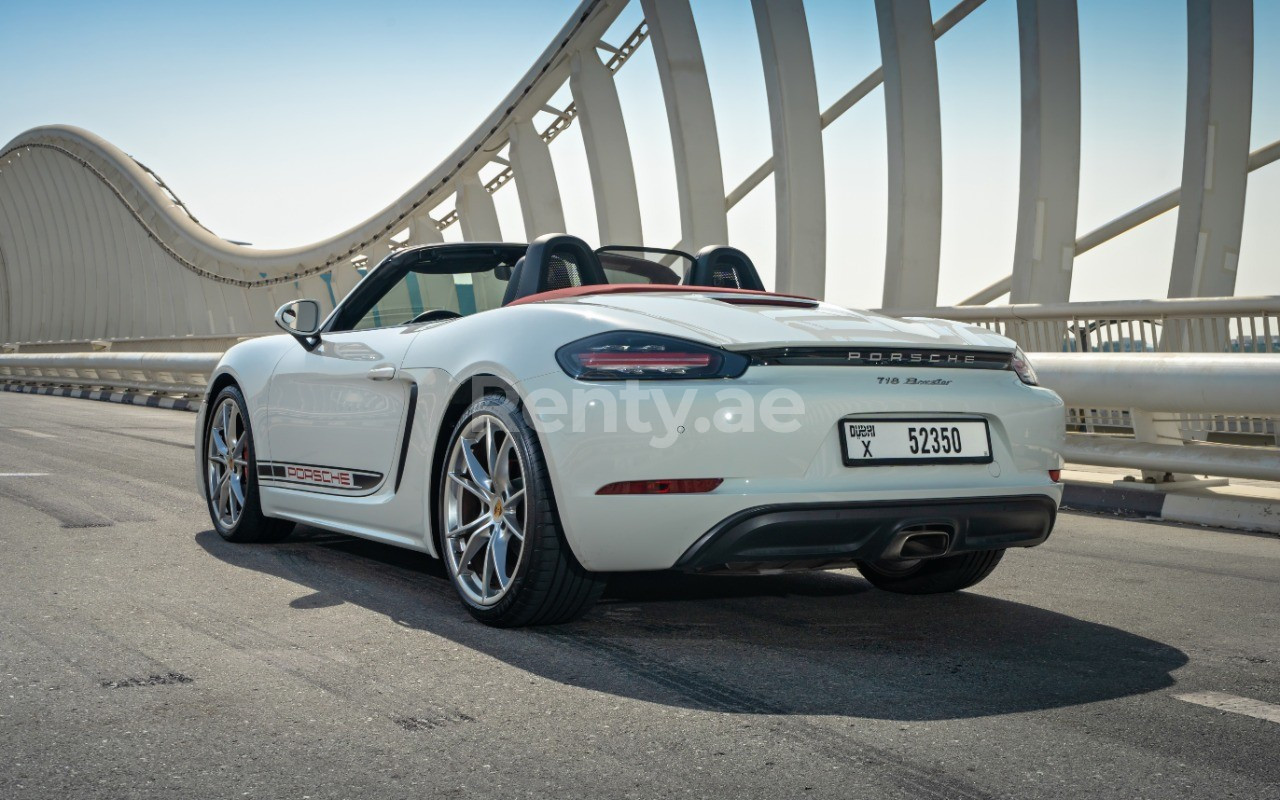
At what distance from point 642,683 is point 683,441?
0.67 metres

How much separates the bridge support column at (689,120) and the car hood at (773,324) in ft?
44.8

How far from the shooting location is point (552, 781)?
2.79m

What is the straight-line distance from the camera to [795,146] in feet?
54.6

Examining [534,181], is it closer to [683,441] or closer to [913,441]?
[913,441]

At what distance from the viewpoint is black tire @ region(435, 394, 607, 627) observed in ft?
13.3

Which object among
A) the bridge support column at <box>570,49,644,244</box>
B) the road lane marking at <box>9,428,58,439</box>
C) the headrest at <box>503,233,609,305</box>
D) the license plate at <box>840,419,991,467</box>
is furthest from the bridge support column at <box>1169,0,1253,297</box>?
the road lane marking at <box>9,428,58,439</box>

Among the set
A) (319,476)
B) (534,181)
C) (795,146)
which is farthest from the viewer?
(534,181)

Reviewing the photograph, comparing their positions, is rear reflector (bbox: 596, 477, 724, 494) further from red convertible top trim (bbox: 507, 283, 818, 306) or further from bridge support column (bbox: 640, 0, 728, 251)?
bridge support column (bbox: 640, 0, 728, 251)

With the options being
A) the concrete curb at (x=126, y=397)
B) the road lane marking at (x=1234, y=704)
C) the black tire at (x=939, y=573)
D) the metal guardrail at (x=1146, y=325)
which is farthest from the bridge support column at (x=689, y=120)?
the road lane marking at (x=1234, y=704)

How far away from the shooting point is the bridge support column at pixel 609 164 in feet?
68.5

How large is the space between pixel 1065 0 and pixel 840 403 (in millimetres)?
10894

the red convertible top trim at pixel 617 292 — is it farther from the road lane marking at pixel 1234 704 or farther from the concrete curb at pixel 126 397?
the concrete curb at pixel 126 397

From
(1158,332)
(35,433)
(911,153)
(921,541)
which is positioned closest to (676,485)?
(921,541)

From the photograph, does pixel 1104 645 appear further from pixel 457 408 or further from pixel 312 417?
pixel 312 417
